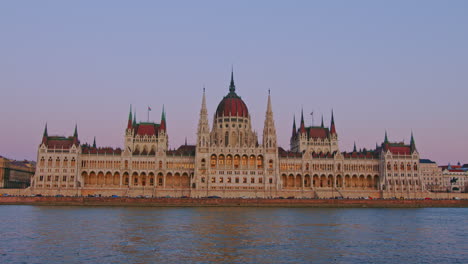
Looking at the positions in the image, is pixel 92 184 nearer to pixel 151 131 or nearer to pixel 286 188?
pixel 151 131

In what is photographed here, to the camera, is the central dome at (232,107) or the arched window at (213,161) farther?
the central dome at (232,107)

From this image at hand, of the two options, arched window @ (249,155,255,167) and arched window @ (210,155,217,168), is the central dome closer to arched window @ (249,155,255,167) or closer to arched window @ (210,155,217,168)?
arched window @ (210,155,217,168)

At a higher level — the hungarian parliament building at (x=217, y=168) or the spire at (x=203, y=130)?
the spire at (x=203, y=130)

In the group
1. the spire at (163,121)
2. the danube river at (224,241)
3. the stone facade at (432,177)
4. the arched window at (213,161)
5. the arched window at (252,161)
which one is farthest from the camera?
the stone facade at (432,177)

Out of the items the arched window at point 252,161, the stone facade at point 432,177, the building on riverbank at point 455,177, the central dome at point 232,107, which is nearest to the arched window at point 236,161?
the arched window at point 252,161

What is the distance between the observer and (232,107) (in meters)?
142

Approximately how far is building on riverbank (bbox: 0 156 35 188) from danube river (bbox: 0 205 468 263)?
82.8m

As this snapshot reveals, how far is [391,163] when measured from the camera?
128375 mm

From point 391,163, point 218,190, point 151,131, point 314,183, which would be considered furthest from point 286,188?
point 151,131

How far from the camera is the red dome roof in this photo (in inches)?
5527

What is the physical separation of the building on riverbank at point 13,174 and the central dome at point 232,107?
62.0 meters

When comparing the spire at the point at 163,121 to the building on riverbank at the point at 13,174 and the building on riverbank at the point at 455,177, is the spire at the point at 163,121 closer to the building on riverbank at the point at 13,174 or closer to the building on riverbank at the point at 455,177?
the building on riverbank at the point at 13,174

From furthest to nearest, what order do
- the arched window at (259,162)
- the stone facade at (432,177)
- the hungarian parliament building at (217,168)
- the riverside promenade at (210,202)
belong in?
the stone facade at (432,177) < the arched window at (259,162) < the hungarian parliament building at (217,168) < the riverside promenade at (210,202)

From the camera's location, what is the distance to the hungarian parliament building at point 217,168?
119750 millimetres
